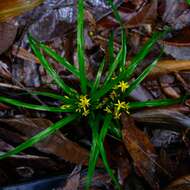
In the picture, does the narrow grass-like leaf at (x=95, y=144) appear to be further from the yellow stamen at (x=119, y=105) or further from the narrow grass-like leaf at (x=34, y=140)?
the narrow grass-like leaf at (x=34, y=140)

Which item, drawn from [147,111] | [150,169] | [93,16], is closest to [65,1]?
[93,16]

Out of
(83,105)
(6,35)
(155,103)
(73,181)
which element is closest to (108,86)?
(83,105)

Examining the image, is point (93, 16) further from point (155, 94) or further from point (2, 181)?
point (2, 181)

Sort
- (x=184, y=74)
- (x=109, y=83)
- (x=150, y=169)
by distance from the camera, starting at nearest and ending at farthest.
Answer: (x=109, y=83) → (x=150, y=169) → (x=184, y=74)

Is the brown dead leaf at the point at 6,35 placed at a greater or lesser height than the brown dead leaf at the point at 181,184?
greater

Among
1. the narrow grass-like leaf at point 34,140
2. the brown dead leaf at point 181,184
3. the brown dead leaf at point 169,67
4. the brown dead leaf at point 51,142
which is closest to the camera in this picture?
the narrow grass-like leaf at point 34,140

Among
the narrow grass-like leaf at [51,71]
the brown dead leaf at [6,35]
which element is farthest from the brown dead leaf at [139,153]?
the brown dead leaf at [6,35]
